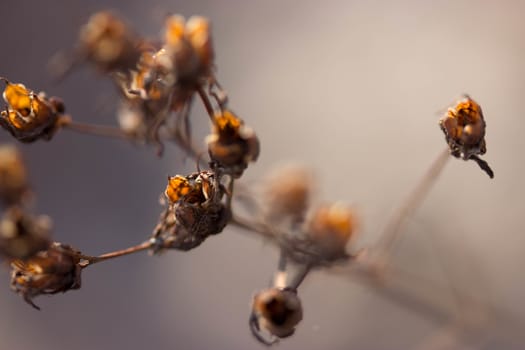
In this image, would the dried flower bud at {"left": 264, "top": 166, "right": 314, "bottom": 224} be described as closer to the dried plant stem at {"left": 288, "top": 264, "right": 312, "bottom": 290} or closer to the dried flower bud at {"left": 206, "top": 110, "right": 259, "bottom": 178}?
the dried plant stem at {"left": 288, "top": 264, "right": 312, "bottom": 290}

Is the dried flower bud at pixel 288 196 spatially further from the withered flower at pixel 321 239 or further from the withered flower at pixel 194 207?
the withered flower at pixel 194 207

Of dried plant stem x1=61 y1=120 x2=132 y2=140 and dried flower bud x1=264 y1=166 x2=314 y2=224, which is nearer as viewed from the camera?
dried plant stem x1=61 y1=120 x2=132 y2=140

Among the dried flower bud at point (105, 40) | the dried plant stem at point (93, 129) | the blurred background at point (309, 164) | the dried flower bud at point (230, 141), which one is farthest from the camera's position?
the blurred background at point (309, 164)

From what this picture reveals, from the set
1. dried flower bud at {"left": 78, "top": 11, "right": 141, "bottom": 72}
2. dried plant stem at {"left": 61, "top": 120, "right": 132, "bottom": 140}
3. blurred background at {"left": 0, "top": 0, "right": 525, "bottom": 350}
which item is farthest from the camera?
blurred background at {"left": 0, "top": 0, "right": 525, "bottom": 350}

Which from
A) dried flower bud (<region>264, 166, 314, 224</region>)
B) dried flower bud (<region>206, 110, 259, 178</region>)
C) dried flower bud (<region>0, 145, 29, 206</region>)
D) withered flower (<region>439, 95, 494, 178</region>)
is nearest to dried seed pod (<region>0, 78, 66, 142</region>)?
dried flower bud (<region>0, 145, 29, 206</region>)

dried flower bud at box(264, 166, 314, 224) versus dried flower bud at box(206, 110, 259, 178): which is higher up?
dried flower bud at box(206, 110, 259, 178)

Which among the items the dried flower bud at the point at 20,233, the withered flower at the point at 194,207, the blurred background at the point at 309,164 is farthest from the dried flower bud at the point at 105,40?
the blurred background at the point at 309,164

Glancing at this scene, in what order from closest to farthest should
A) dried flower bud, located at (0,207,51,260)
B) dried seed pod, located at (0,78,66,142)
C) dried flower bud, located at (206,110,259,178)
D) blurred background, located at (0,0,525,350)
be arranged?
1. dried flower bud, located at (0,207,51,260)
2. dried flower bud, located at (206,110,259,178)
3. dried seed pod, located at (0,78,66,142)
4. blurred background, located at (0,0,525,350)
